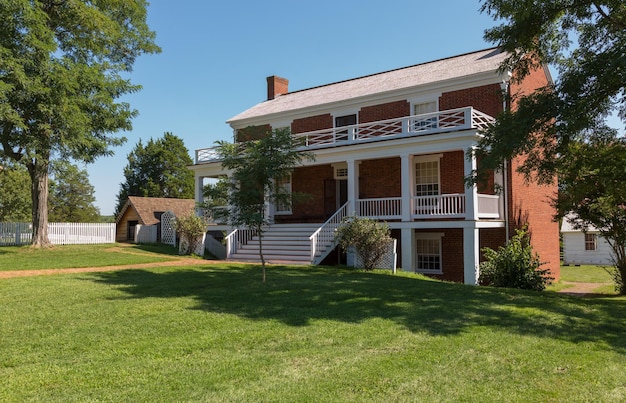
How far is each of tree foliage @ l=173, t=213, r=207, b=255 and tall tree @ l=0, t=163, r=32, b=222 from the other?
38817 mm

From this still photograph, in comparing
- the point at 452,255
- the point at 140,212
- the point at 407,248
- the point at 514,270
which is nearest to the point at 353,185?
the point at 407,248

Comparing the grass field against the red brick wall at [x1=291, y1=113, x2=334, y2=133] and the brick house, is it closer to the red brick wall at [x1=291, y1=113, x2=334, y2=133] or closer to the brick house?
the brick house

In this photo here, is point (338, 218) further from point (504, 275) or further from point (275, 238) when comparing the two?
point (504, 275)

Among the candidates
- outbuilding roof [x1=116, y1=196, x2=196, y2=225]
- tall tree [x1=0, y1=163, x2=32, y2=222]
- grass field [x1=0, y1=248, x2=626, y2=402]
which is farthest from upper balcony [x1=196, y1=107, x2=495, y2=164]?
tall tree [x1=0, y1=163, x2=32, y2=222]

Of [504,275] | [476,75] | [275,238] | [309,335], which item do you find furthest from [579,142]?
[275,238]

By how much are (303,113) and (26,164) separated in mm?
12941

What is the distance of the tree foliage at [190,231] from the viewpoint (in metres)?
20.0

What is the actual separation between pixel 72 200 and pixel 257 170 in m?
54.9

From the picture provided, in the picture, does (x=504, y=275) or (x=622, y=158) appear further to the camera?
(x=504, y=275)

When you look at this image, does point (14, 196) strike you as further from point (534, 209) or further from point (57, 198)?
point (534, 209)

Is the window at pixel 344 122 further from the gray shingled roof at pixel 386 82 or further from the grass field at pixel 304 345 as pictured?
the grass field at pixel 304 345

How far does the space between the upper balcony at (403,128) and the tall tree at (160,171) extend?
1650 inches

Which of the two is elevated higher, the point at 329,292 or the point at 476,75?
the point at 476,75

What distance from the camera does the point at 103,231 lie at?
89.8 ft
